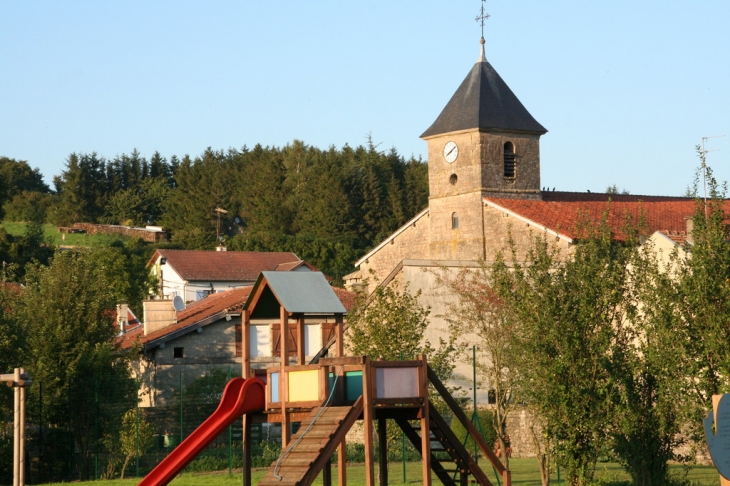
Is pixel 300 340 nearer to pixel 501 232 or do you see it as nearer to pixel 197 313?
pixel 197 313

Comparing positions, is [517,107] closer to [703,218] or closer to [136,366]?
[136,366]

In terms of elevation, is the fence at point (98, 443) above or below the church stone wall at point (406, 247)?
below

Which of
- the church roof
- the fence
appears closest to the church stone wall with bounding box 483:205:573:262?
the church roof

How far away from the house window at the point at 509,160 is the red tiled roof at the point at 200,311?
1081 centimetres

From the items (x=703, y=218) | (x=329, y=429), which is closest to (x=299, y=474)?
(x=329, y=429)

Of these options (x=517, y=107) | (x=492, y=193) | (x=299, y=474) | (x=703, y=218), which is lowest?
(x=299, y=474)

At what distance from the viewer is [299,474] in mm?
13602

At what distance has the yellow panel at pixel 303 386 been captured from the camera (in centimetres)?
1512

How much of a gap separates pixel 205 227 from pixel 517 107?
4680cm

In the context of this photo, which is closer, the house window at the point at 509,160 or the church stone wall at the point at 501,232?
the church stone wall at the point at 501,232

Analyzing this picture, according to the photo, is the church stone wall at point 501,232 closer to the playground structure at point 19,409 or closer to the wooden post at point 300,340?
the wooden post at point 300,340

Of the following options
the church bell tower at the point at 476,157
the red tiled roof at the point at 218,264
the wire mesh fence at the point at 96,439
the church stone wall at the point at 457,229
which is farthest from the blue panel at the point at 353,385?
the red tiled roof at the point at 218,264

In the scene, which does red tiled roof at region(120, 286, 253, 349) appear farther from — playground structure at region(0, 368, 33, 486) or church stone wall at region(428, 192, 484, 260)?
playground structure at region(0, 368, 33, 486)

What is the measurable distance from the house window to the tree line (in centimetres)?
2904
